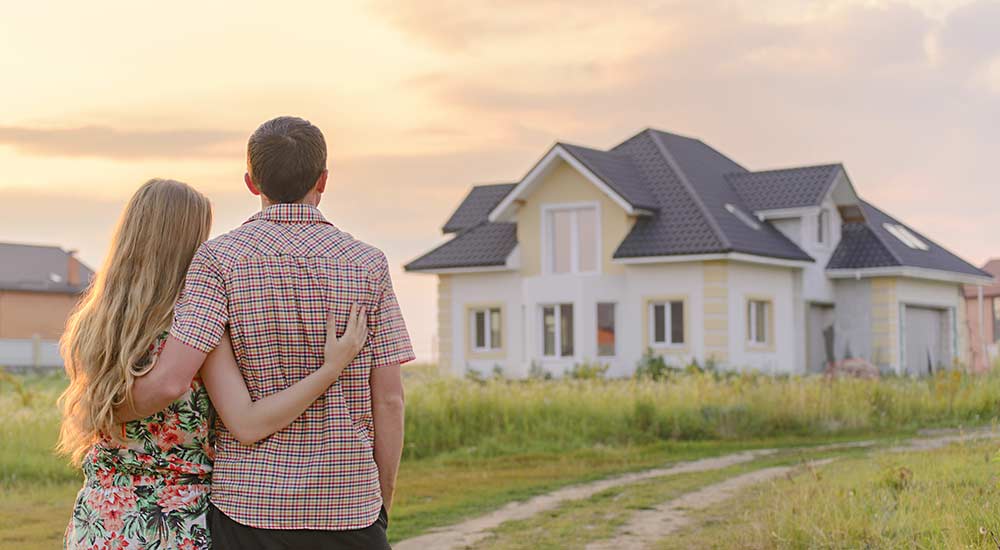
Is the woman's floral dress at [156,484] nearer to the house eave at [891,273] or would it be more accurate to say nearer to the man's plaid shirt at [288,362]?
the man's plaid shirt at [288,362]

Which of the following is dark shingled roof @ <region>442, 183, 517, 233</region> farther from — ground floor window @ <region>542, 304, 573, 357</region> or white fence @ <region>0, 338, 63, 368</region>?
white fence @ <region>0, 338, 63, 368</region>

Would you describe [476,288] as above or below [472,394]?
above

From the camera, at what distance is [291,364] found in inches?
147

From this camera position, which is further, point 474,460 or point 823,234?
point 823,234

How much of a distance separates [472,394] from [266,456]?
1404cm

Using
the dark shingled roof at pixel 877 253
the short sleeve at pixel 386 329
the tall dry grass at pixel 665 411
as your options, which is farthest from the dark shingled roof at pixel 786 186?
the short sleeve at pixel 386 329

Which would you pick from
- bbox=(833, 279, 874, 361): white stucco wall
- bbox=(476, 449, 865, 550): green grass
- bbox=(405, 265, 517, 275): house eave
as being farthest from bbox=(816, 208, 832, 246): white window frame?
bbox=(476, 449, 865, 550): green grass

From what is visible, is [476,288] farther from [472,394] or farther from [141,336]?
[141,336]

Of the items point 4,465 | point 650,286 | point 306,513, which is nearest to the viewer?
point 306,513

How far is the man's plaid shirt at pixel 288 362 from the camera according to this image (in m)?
3.67

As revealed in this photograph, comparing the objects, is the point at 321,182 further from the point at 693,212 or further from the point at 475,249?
the point at 475,249

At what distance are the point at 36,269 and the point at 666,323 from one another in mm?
38893

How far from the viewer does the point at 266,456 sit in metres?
3.69

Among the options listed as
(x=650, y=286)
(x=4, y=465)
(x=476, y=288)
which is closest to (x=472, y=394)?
(x=4, y=465)
